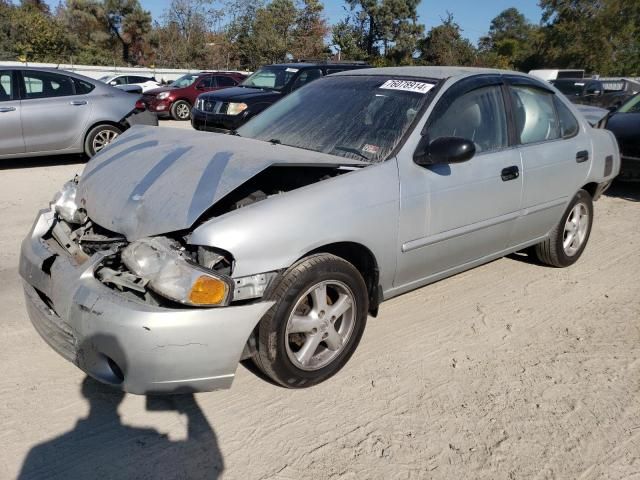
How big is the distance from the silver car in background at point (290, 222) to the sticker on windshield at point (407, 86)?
0.04ft

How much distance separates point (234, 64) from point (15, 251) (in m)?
38.4

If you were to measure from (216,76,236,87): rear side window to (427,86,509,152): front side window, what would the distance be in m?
14.9

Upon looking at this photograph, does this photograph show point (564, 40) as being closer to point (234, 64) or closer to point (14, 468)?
point (234, 64)

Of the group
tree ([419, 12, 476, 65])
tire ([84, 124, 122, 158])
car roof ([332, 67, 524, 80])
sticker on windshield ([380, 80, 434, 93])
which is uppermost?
tree ([419, 12, 476, 65])

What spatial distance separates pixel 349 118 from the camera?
367 centimetres

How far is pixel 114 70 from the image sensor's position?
2923cm

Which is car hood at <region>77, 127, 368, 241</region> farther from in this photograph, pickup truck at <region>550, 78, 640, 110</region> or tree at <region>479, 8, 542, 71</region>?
tree at <region>479, 8, 542, 71</region>

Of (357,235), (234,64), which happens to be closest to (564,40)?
(234,64)

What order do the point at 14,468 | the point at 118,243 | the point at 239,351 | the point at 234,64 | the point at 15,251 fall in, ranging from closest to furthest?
the point at 14,468 < the point at 239,351 < the point at 118,243 < the point at 15,251 < the point at 234,64

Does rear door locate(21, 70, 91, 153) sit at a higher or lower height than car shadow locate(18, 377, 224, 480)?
higher

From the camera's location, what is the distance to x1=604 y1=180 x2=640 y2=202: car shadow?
7.68 metres

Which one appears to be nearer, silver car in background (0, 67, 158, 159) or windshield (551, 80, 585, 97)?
silver car in background (0, 67, 158, 159)

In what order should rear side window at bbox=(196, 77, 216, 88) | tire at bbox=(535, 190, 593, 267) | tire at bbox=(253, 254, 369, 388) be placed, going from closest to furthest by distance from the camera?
tire at bbox=(253, 254, 369, 388), tire at bbox=(535, 190, 593, 267), rear side window at bbox=(196, 77, 216, 88)

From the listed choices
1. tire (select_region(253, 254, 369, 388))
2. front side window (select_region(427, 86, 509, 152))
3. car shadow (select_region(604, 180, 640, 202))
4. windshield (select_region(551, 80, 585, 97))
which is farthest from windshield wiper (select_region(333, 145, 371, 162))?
windshield (select_region(551, 80, 585, 97))
